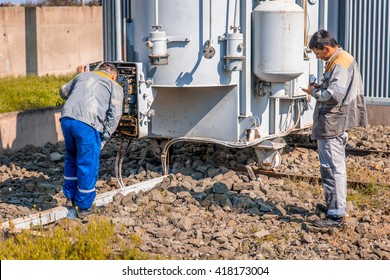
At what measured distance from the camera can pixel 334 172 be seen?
7.56 meters

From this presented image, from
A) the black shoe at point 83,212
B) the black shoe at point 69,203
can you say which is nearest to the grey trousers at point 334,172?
the black shoe at point 83,212

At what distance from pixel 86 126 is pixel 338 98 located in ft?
8.16

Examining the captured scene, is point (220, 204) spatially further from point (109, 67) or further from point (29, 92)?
point (29, 92)

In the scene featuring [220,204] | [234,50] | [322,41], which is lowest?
[220,204]

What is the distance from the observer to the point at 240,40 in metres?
8.84

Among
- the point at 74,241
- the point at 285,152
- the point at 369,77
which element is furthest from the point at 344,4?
the point at 74,241

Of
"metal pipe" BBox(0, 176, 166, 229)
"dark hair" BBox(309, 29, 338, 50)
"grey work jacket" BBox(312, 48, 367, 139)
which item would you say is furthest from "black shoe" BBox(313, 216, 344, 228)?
"metal pipe" BBox(0, 176, 166, 229)

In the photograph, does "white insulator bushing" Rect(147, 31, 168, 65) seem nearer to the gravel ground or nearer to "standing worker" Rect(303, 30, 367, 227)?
the gravel ground

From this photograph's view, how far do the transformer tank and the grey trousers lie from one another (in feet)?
5.60

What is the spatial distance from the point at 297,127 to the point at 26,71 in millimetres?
9893

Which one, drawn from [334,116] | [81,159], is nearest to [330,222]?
[334,116]

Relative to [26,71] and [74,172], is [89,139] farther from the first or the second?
[26,71]

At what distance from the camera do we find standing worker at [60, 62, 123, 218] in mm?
7809

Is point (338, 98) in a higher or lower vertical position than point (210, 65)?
lower
